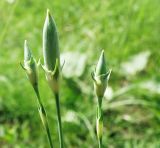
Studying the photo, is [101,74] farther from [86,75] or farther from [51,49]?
[86,75]

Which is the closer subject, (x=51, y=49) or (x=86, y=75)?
(x=51, y=49)

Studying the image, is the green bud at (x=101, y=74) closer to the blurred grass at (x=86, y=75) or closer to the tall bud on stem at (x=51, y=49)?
the tall bud on stem at (x=51, y=49)

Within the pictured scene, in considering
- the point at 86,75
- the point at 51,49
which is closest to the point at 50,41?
the point at 51,49

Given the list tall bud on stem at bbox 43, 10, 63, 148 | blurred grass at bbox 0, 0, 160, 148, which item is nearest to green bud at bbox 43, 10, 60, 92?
tall bud on stem at bbox 43, 10, 63, 148

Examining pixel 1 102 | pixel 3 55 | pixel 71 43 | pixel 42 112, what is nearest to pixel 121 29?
pixel 71 43

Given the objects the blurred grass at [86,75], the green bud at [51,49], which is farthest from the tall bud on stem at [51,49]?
the blurred grass at [86,75]
